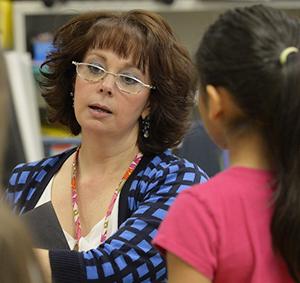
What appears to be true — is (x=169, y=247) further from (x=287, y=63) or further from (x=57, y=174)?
(x=57, y=174)

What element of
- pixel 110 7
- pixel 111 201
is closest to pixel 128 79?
pixel 111 201

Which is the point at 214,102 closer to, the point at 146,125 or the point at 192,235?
the point at 192,235

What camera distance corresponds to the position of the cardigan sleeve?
3.82ft

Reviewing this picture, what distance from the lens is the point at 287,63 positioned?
923 mm

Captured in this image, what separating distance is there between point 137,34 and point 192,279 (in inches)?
24.3

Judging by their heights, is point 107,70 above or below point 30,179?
above

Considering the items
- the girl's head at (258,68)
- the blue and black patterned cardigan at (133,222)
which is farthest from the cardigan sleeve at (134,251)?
the girl's head at (258,68)

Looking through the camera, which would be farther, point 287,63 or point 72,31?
point 72,31

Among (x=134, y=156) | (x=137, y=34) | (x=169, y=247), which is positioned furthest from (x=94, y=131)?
(x=169, y=247)

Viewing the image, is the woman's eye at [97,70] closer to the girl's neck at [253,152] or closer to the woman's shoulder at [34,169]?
the woman's shoulder at [34,169]

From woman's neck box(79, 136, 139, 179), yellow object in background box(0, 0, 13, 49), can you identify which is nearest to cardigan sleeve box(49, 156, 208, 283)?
woman's neck box(79, 136, 139, 179)

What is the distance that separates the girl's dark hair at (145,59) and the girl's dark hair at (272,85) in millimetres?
387

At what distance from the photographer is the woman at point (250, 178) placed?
3.00 ft

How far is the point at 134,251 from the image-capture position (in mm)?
1198
